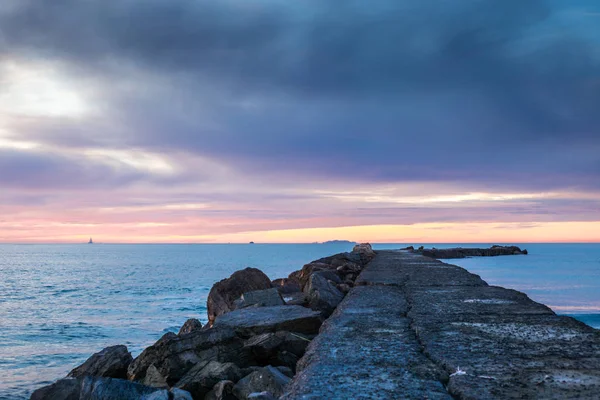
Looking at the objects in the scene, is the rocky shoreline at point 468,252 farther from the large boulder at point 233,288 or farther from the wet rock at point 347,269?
the large boulder at point 233,288

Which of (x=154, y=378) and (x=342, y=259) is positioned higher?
(x=342, y=259)

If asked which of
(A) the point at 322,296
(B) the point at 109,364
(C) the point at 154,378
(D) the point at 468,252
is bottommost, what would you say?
(B) the point at 109,364

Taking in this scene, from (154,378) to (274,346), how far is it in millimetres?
1050

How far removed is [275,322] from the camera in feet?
15.2

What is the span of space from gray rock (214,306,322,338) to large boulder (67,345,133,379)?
108 cm

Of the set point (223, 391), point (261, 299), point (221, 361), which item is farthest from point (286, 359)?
point (261, 299)

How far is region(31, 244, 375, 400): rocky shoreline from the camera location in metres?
3.20

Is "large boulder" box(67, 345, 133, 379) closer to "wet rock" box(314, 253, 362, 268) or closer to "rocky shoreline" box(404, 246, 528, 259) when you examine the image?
"wet rock" box(314, 253, 362, 268)

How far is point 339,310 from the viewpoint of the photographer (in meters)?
4.39

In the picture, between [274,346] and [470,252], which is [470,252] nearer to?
[470,252]

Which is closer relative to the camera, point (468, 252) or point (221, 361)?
point (221, 361)

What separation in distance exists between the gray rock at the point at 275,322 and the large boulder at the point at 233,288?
2386mm

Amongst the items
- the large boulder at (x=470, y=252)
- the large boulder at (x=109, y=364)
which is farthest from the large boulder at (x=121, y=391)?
the large boulder at (x=470, y=252)

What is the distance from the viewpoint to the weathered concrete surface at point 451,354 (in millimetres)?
2129
